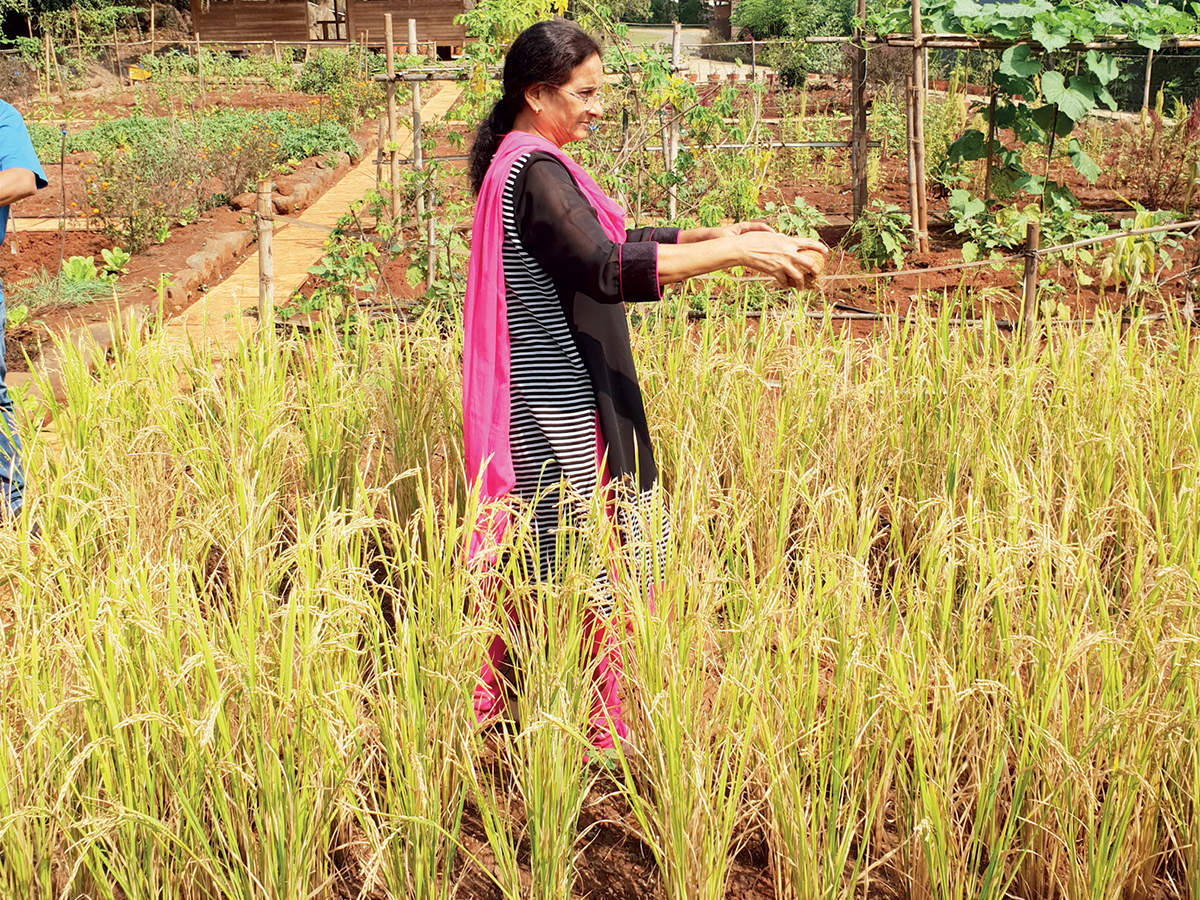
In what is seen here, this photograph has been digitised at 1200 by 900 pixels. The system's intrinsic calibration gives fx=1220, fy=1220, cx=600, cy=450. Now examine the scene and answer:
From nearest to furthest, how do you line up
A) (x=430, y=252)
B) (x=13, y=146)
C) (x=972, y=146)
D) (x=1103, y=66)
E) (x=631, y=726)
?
(x=631, y=726) → (x=13, y=146) → (x=430, y=252) → (x=1103, y=66) → (x=972, y=146)

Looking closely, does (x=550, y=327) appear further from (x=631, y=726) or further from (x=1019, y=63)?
(x=1019, y=63)

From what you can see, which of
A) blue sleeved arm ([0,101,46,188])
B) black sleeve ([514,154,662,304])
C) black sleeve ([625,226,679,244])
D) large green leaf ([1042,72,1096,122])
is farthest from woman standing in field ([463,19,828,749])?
large green leaf ([1042,72,1096,122])

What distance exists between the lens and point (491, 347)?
2.26 meters

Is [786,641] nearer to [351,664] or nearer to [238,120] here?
[351,664]

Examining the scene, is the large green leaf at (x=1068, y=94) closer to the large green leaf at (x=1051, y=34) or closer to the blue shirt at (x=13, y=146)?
the large green leaf at (x=1051, y=34)

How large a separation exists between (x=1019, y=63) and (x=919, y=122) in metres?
0.61

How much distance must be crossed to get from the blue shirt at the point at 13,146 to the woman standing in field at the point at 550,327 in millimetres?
1545

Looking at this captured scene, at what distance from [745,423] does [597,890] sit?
4.13 feet

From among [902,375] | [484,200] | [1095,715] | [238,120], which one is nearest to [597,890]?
[1095,715]

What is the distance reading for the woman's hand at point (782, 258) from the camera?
2053mm

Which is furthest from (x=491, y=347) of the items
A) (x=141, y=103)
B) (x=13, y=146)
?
(x=141, y=103)

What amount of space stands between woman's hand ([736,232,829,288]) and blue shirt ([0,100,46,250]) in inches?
82.5

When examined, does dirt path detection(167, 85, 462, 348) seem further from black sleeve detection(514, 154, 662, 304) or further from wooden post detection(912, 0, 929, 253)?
wooden post detection(912, 0, 929, 253)

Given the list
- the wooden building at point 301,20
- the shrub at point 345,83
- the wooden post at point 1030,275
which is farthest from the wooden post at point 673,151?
the wooden building at point 301,20
